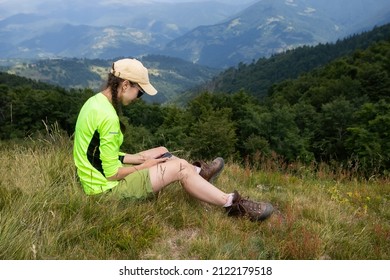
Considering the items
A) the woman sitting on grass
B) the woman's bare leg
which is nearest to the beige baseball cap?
the woman sitting on grass

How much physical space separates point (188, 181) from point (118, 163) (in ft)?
2.74

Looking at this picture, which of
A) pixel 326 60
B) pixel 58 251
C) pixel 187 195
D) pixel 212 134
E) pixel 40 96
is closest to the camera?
pixel 58 251

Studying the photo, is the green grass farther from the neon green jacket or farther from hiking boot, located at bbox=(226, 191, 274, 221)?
the neon green jacket

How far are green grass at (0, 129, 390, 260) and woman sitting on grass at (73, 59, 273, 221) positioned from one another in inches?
5.7

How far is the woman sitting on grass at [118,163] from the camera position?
13.3 ft

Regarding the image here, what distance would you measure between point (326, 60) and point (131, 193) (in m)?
198

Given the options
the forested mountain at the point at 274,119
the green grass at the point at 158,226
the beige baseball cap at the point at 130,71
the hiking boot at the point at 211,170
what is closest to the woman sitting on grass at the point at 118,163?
the beige baseball cap at the point at 130,71

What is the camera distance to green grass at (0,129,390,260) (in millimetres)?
3227

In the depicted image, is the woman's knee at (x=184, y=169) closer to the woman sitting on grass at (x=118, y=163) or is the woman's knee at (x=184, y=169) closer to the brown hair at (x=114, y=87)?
the woman sitting on grass at (x=118, y=163)

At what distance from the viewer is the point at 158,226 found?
3.83m

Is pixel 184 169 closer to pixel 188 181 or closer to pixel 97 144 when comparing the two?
pixel 188 181

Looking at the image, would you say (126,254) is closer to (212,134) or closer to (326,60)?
(212,134)

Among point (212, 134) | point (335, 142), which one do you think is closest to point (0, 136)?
point (212, 134)

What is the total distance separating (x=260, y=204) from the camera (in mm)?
4406
